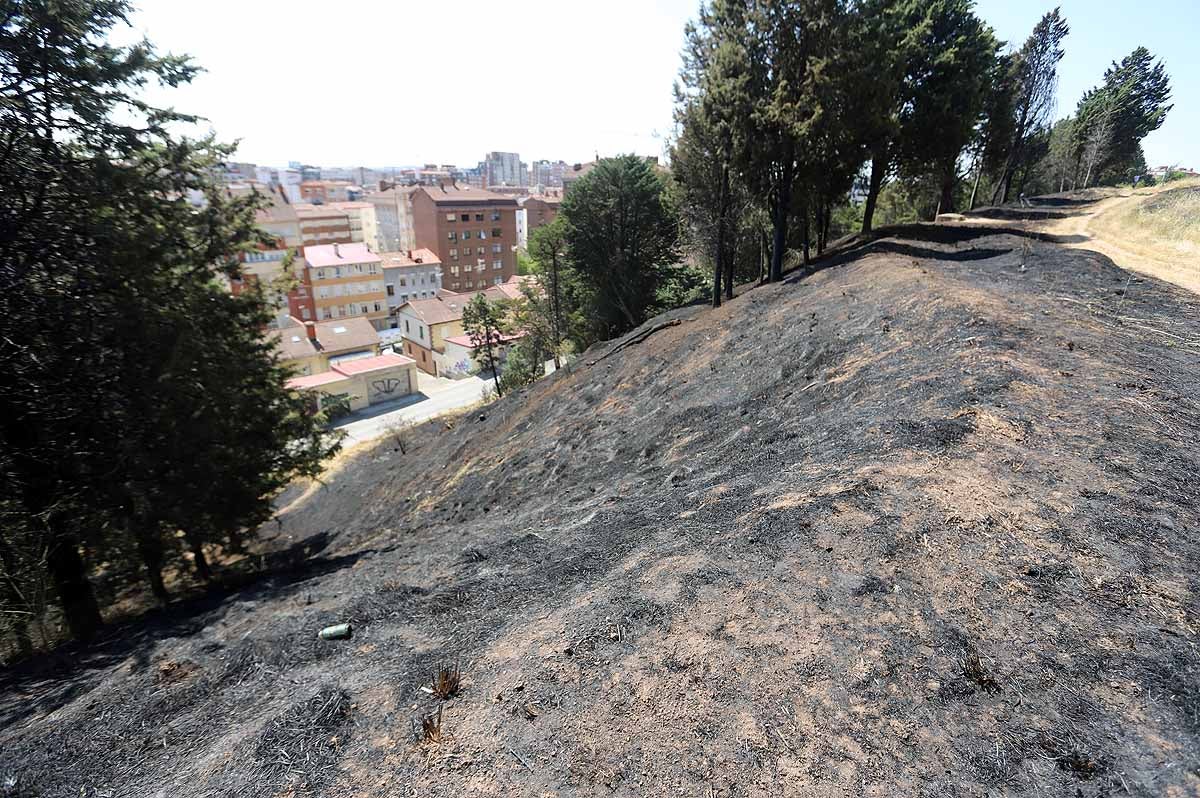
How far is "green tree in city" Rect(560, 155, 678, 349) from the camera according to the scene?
104 feet

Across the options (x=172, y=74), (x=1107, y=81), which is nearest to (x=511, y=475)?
(x=172, y=74)

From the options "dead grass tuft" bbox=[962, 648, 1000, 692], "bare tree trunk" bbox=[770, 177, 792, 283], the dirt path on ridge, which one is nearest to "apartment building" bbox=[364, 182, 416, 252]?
"bare tree trunk" bbox=[770, 177, 792, 283]

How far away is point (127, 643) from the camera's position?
7.34 metres

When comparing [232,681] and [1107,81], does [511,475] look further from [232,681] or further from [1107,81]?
[1107,81]

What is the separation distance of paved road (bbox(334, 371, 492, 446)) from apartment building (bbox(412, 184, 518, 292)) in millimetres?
29993

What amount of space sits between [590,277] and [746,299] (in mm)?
15519

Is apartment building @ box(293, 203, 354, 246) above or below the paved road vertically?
above

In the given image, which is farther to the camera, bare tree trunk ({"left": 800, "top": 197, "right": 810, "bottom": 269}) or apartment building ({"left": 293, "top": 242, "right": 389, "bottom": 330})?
apartment building ({"left": 293, "top": 242, "right": 389, "bottom": 330})

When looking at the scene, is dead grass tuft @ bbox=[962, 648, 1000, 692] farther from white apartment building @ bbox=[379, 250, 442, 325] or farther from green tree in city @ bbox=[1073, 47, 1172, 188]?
white apartment building @ bbox=[379, 250, 442, 325]

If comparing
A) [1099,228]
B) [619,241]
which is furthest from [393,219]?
[1099,228]

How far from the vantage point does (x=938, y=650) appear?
3.71 metres

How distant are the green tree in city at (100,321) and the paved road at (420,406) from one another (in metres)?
23.3

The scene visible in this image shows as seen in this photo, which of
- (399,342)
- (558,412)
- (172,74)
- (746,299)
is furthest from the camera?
(399,342)

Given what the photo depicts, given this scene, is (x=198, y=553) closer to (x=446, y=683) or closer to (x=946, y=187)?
(x=446, y=683)
